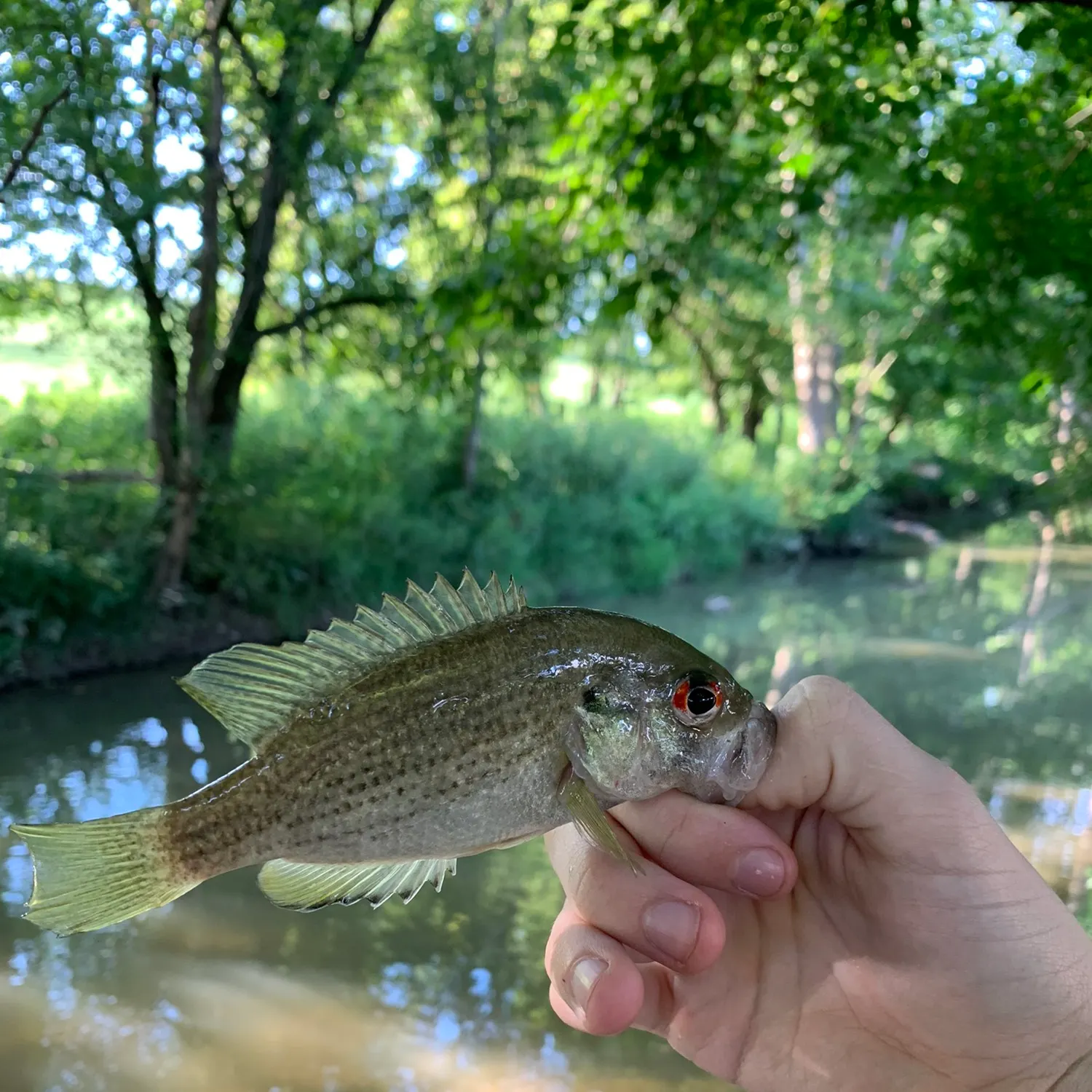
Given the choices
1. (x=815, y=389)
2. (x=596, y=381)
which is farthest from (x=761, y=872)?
(x=596, y=381)

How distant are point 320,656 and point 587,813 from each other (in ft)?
1.68

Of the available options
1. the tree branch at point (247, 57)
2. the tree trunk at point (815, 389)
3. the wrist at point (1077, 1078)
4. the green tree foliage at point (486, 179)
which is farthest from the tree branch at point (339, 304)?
the tree trunk at point (815, 389)

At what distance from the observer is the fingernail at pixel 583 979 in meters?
1.66

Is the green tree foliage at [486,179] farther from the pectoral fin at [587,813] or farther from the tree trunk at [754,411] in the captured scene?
the tree trunk at [754,411]

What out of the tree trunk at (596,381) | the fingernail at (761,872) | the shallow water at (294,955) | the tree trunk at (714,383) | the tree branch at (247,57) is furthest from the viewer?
the tree trunk at (714,383)

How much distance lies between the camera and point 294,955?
4.89 m

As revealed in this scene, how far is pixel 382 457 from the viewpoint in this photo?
10328 millimetres

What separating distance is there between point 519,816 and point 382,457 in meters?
9.31

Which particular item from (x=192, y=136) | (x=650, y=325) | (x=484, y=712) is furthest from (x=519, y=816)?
(x=192, y=136)

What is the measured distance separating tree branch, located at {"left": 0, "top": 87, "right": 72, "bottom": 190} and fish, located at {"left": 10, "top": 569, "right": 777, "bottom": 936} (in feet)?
17.4

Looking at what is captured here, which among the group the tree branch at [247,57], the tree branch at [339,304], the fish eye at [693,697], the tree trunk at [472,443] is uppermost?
the tree branch at [247,57]

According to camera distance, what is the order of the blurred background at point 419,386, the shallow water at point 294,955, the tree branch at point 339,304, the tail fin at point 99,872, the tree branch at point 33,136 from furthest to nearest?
1. the tree branch at point 339,304
2. the tree branch at point 33,136
3. the blurred background at point 419,386
4. the shallow water at point 294,955
5. the tail fin at point 99,872

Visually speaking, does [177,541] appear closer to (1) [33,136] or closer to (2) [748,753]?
(1) [33,136]

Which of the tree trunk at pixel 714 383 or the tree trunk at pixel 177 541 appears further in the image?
the tree trunk at pixel 714 383
